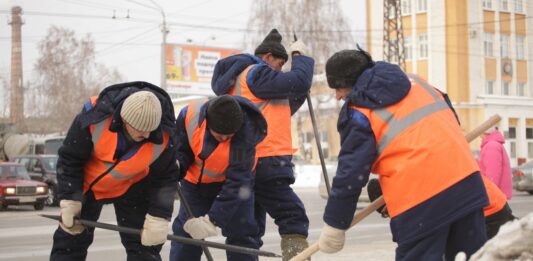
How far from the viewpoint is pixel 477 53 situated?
43.0 m

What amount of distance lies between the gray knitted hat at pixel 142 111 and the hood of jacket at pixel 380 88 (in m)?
1.23

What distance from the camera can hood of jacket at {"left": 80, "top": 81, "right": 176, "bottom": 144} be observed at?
16.0 ft

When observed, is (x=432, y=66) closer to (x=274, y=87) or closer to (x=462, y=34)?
(x=462, y=34)

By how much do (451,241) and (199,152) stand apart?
2.12 metres

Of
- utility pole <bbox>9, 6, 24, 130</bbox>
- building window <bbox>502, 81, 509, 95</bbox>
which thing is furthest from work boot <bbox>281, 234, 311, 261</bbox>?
building window <bbox>502, 81, 509, 95</bbox>

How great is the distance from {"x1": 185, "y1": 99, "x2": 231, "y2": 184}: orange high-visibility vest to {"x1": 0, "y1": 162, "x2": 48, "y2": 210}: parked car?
46.2 feet

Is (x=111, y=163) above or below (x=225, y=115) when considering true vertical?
below

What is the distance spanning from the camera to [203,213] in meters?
5.91

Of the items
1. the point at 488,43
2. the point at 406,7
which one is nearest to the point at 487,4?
the point at 488,43

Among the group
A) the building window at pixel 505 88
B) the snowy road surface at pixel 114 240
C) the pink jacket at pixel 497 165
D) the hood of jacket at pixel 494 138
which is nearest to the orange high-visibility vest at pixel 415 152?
the snowy road surface at pixel 114 240

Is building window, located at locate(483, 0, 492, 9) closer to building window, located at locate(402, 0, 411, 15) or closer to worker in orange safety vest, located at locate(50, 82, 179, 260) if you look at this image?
building window, located at locate(402, 0, 411, 15)

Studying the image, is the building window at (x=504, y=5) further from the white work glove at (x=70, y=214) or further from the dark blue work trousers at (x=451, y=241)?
the dark blue work trousers at (x=451, y=241)

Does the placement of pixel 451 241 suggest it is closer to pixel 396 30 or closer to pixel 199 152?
pixel 199 152

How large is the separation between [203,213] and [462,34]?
38117 millimetres
